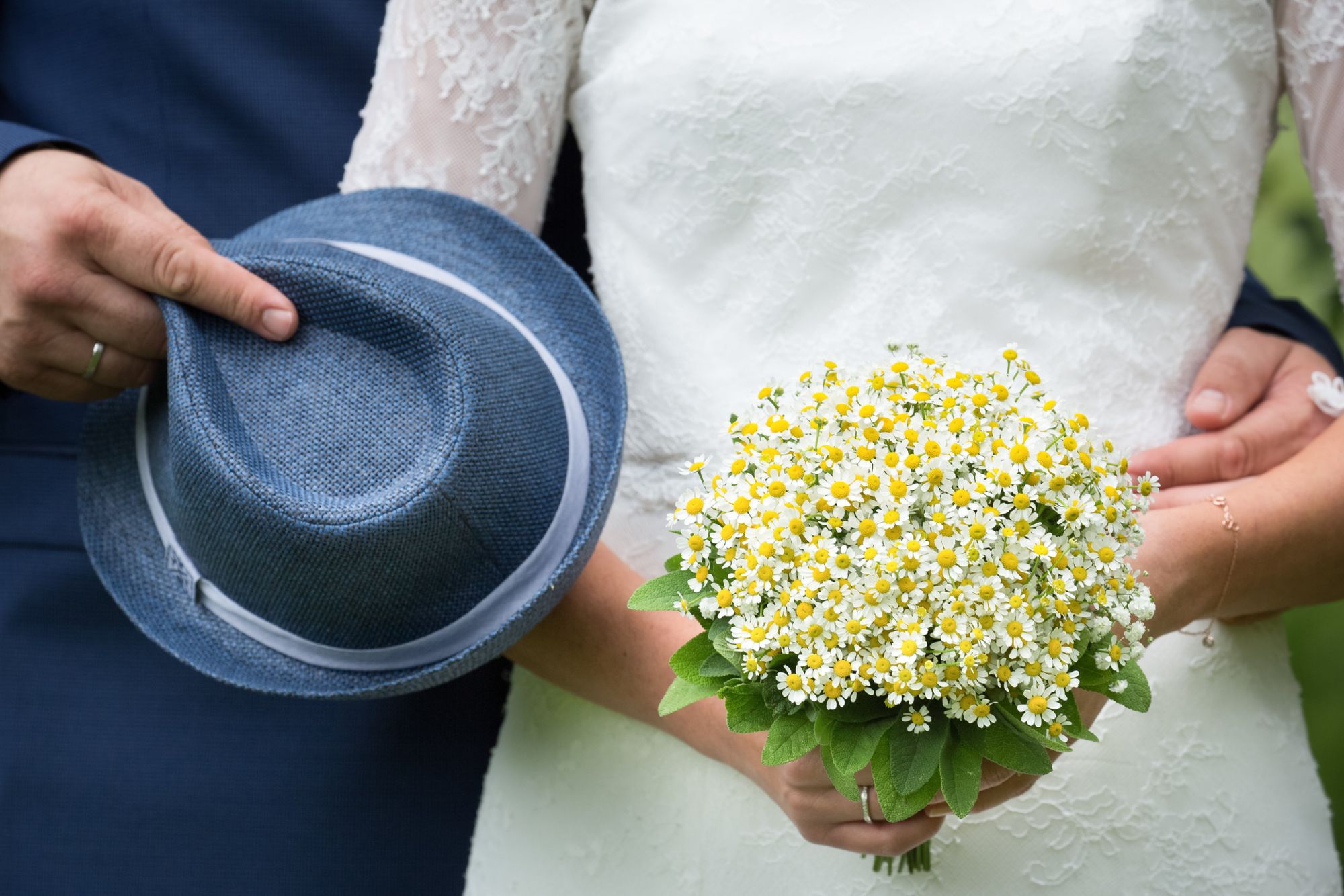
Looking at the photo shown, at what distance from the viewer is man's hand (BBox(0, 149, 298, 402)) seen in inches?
44.1

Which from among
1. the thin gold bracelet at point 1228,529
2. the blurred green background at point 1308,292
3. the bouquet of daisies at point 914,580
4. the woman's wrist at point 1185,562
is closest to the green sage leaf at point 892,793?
the bouquet of daisies at point 914,580

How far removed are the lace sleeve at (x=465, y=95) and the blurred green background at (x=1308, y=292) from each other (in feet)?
6.14

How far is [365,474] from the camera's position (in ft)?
3.54

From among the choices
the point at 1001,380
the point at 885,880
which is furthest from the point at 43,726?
the point at 1001,380

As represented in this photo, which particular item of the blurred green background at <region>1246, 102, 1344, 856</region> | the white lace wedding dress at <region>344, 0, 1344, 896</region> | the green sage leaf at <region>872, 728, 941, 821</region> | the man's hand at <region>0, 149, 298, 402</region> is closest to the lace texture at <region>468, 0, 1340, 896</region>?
the white lace wedding dress at <region>344, 0, 1344, 896</region>

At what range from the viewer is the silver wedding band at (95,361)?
1202 mm

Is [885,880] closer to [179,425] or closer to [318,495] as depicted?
[318,495]

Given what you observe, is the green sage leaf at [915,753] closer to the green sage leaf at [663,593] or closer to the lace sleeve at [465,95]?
the green sage leaf at [663,593]

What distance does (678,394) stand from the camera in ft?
4.54

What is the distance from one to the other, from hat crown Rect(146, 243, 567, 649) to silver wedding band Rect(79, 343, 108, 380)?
134mm

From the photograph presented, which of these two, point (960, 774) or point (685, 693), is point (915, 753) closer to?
point (960, 774)

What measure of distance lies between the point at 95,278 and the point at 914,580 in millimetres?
954

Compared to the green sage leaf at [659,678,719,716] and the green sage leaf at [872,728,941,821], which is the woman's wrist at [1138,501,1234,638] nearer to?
the green sage leaf at [872,728,941,821]

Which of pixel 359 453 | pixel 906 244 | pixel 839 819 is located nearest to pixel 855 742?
pixel 839 819
